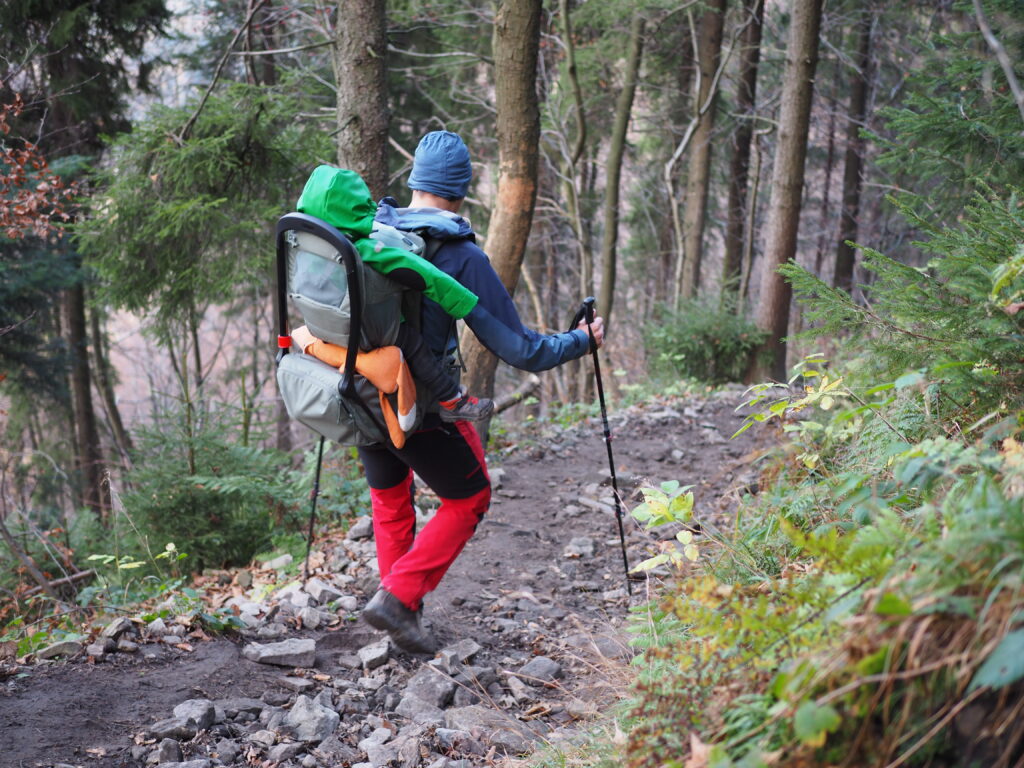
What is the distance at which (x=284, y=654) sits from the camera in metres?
3.83

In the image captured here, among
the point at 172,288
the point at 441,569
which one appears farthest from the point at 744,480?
the point at 172,288

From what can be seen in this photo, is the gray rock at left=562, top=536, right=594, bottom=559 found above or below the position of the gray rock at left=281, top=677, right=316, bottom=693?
below

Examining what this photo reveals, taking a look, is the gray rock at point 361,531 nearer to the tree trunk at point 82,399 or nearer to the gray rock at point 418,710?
the gray rock at point 418,710

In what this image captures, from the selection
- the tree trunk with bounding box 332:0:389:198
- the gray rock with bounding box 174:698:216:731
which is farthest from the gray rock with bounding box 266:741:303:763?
the tree trunk with bounding box 332:0:389:198

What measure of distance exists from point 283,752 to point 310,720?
8.7 inches

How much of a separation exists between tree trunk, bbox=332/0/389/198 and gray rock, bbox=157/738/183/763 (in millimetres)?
4563

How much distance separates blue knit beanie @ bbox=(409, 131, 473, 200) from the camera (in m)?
3.70

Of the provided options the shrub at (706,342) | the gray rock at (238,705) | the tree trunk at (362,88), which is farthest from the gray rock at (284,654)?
the shrub at (706,342)

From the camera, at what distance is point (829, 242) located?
20.8 meters

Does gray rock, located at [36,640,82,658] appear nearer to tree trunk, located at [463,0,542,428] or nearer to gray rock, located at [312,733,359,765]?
gray rock, located at [312,733,359,765]

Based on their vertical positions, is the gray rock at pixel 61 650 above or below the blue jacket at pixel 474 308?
below

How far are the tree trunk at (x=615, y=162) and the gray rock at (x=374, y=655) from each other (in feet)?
27.7

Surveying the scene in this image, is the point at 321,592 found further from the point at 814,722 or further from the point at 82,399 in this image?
the point at 82,399

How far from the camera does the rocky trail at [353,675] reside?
308 centimetres
